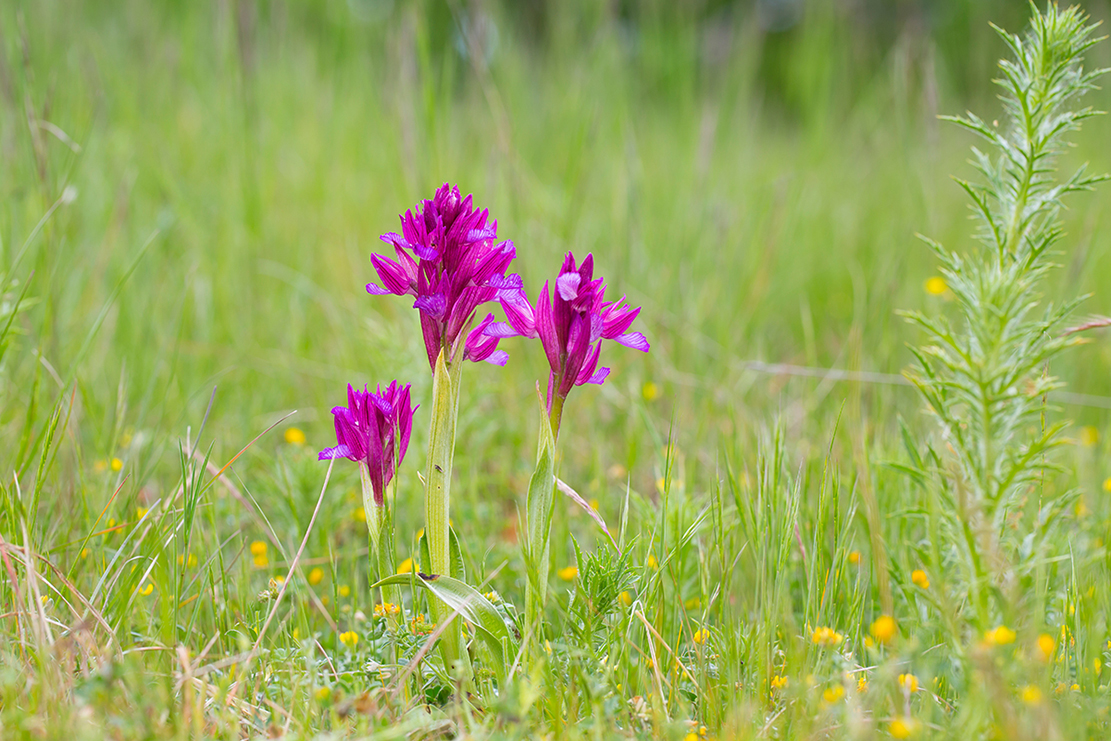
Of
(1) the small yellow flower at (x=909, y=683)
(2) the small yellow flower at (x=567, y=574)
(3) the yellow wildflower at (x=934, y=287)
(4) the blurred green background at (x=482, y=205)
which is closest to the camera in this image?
(1) the small yellow flower at (x=909, y=683)

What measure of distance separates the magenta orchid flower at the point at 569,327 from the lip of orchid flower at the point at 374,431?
23 centimetres

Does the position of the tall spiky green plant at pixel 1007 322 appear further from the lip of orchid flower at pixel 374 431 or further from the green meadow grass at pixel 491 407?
the lip of orchid flower at pixel 374 431

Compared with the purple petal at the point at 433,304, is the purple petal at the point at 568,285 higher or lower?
higher

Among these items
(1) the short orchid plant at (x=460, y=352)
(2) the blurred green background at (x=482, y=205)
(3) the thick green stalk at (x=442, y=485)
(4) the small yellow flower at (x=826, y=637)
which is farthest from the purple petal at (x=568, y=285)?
(2) the blurred green background at (x=482, y=205)

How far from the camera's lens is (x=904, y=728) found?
107 cm

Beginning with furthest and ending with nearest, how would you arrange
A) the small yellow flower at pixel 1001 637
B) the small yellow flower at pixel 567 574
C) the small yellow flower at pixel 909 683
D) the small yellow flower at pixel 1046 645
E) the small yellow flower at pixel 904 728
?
the small yellow flower at pixel 567 574 → the small yellow flower at pixel 1046 645 → the small yellow flower at pixel 909 683 → the small yellow flower at pixel 1001 637 → the small yellow flower at pixel 904 728

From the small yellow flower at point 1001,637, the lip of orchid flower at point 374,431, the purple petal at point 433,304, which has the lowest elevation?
the small yellow flower at point 1001,637

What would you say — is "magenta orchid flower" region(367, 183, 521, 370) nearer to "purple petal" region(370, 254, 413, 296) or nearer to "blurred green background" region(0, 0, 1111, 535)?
"purple petal" region(370, 254, 413, 296)

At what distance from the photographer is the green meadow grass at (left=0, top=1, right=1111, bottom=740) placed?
1286 mm

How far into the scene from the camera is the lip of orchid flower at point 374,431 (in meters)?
1.33

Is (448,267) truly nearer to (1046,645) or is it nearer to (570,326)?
(570,326)

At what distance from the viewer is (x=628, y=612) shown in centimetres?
153

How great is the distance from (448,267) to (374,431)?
12.7 inches

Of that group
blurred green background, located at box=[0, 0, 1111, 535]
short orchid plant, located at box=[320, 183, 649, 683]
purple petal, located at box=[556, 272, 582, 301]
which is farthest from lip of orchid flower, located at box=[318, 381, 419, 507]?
blurred green background, located at box=[0, 0, 1111, 535]
